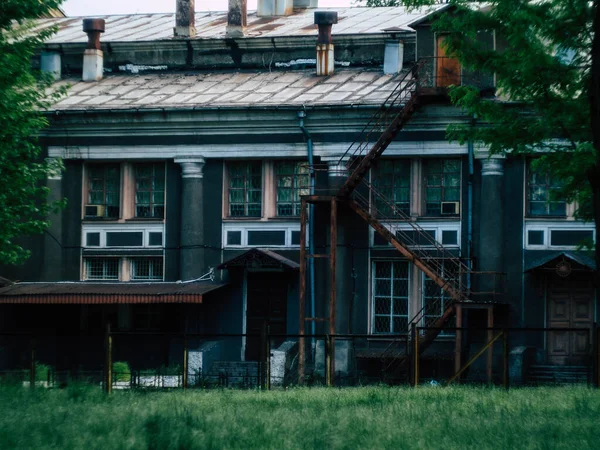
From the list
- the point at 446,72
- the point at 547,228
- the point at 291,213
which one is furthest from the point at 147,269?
the point at 547,228

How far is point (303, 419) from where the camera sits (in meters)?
17.0

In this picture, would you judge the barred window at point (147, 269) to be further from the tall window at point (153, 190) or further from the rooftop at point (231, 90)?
the rooftop at point (231, 90)

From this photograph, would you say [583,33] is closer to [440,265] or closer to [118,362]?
[440,265]

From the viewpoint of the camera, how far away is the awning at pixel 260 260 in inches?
1292

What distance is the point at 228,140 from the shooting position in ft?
112

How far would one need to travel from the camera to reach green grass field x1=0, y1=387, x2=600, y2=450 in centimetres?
1461

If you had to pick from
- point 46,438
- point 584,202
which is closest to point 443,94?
point 584,202

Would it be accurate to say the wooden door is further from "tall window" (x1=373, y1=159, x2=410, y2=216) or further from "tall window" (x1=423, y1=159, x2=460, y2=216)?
"tall window" (x1=373, y1=159, x2=410, y2=216)

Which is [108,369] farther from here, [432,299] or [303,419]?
[432,299]

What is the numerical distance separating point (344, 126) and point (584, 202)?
10.9 metres

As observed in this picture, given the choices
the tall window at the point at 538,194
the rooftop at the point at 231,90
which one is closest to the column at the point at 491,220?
the tall window at the point at 538,194

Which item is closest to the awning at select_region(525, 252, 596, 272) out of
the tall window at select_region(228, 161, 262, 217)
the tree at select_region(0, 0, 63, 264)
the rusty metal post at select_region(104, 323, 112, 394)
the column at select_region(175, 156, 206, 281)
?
the tall window at select_region(228, 161, 262, 217)

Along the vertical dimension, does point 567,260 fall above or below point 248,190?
below

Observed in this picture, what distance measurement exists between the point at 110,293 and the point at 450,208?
921 cm
